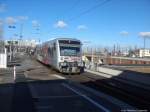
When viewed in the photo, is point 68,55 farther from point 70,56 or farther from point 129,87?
point 129,87

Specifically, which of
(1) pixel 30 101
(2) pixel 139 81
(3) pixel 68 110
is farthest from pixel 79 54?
(3) pixel 68 110

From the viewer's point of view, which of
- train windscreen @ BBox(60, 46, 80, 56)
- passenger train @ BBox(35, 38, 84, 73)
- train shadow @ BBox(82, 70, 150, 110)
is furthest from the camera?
train windscreen @ BBox(60, 46, 80, 56)

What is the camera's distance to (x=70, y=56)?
34344mm

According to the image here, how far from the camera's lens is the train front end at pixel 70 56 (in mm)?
34094

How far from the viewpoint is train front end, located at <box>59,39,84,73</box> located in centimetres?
3409

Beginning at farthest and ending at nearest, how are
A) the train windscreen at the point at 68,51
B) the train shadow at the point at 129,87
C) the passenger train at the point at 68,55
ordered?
the train windscreen at the point at 68,51 < the passenger train at the point at 68,55 < the train shadow at the point at 129,87

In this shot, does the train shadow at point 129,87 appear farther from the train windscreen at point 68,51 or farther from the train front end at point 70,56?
the train windscreen at point 68,51

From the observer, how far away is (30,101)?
15688mm

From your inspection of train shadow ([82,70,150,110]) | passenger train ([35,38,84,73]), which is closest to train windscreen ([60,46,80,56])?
passenger train ([35,38,84,73])

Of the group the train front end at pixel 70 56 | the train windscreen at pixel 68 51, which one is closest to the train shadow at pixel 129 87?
the train front end at pixel 70 56

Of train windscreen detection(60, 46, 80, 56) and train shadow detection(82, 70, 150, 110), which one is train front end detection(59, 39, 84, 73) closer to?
train windscreen detection(60, 46, 80, 56)

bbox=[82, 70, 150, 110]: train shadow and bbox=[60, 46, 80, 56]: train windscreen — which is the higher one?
bbox=[60, 46, 80, 56]: train windscreen

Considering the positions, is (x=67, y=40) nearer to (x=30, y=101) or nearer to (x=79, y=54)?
(x=79, y=54)

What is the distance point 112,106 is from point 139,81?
1325 cm
